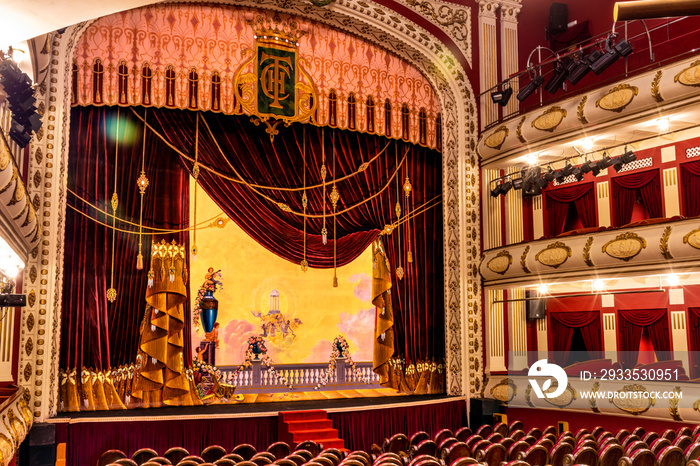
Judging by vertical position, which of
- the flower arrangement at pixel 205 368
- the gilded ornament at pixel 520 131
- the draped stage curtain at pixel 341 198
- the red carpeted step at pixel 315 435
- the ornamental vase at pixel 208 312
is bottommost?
the red carpeted step at pixel 315 435

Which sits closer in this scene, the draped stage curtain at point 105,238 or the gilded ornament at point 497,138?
the draped stage curtain at point 105,238

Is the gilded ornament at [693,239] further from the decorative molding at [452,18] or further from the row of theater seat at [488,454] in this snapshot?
the decorative molding at [452,18]

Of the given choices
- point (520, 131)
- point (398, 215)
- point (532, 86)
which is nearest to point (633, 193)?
point (520, 131)

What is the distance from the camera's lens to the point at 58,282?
31.3 ft

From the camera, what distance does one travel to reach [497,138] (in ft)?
38.9

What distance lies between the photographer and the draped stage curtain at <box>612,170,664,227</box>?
39.0 ft

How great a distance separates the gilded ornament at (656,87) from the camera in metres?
9.59

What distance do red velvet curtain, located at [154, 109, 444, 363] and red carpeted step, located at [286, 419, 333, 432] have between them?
8.34ft

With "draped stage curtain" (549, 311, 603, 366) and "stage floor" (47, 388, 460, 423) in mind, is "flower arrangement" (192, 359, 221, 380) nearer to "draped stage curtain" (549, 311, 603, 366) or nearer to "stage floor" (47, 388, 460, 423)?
"stage floor" (47, 388, 460, 423)

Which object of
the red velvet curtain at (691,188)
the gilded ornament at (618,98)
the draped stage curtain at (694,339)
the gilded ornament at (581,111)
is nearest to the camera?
the gilded ornament at (618,98)

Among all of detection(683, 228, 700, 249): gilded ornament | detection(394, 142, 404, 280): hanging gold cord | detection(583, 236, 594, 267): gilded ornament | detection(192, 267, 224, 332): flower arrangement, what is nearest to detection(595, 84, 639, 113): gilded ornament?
detection(583, 236, 594, 267): gilded ornament

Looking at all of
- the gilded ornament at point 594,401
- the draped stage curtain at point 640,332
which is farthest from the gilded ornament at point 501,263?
the draped stage curtain at point 640,332

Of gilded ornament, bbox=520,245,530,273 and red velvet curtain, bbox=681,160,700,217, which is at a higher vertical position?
→ red velvet curtain, bbox=681,160,700,217

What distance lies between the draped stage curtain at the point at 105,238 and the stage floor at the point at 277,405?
826 millimetres
